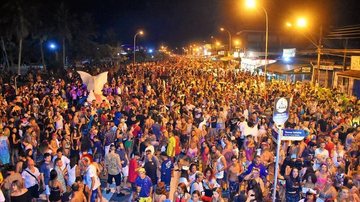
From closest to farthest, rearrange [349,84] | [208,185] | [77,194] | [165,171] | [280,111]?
[280,111] < [77,194] < [208,185] < [165,171] < [349,84]

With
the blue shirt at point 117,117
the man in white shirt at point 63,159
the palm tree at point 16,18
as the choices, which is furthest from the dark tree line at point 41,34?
the man in white shirt at point 63,159

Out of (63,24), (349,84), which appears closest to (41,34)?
(63,24)

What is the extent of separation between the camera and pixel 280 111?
6363mm

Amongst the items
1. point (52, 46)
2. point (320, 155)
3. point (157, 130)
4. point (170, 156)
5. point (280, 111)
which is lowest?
point (170, 156)

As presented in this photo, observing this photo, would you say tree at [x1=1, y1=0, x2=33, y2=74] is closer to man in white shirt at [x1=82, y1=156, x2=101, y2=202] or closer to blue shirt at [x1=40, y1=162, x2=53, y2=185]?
blue shirt at [x1=40, y1=162, x2=53, y2=185]

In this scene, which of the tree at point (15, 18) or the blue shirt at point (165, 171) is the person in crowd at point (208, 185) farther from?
the tree at point (15, 18)

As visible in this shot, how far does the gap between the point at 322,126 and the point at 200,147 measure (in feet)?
17.7

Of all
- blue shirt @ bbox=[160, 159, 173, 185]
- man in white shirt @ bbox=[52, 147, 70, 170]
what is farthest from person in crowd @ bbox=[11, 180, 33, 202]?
blue shirt @ bbox=[160, 159, 173, 185]

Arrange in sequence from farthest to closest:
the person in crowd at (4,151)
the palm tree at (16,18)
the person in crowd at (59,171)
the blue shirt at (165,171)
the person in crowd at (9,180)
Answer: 1. the palm tree at (16,18)
2. the person in crowd at (4,151)
3. the blue shirt at (165,171)
4. the person in crowd at (59,171)
5. the person in crowd at (9,180)

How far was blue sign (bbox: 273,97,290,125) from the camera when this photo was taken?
633cm

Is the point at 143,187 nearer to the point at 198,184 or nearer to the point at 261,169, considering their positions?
the point at 198,184

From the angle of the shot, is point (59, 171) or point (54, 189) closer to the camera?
point (54, 189)

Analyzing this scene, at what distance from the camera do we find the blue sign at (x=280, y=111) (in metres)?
6.33

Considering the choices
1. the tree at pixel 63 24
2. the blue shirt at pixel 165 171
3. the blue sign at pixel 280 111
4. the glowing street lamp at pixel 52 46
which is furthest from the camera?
the glowing street lamp at pixel 52 46
